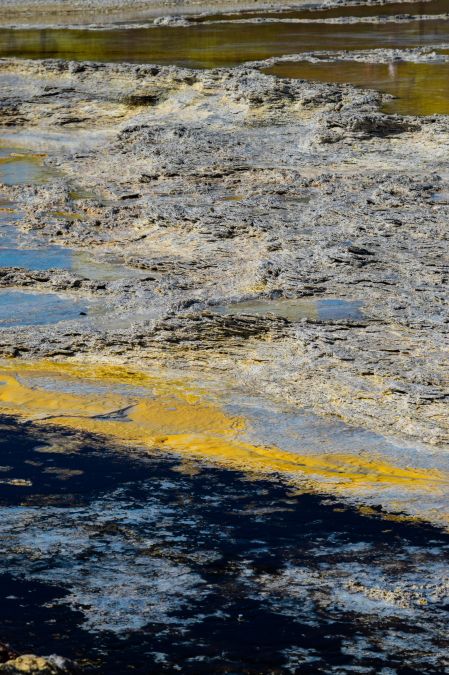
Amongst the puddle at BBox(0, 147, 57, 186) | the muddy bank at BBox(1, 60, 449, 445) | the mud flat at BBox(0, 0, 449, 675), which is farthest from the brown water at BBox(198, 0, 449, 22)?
the puddle at BBox(0, 147, 57, 186)

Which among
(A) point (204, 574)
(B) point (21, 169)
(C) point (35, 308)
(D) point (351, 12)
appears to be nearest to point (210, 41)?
(D) point (351, 12)

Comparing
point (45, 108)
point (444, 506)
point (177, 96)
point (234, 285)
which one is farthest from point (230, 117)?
point (444, 506)

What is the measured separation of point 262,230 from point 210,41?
510 inches

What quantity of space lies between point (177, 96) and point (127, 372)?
28.8ft

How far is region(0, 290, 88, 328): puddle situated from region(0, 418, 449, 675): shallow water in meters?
1.85

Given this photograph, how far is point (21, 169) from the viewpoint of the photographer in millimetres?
11297

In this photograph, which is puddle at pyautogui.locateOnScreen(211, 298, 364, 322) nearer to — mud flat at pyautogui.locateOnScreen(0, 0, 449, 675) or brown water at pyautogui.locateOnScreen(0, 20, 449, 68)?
mud flat at pyautogui.locateOnScreen(0, 0, 449, 675)

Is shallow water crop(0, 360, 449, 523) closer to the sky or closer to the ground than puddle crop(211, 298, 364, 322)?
closer to the ground

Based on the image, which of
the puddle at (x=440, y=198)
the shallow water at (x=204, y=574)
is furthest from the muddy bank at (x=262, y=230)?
the shallow water at (x=204, y=574)

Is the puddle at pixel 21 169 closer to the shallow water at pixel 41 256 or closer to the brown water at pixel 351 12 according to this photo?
the shallow water at pixel 41 256

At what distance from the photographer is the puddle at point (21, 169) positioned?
10.8 metres

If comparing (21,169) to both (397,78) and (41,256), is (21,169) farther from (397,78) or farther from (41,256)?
(397,78)

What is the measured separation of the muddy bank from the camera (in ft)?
19.1

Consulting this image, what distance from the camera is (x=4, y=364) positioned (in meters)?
6.16
